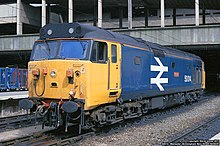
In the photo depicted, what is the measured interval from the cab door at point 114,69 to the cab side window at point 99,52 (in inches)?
8.7

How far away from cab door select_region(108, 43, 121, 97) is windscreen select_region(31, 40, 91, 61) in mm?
1070

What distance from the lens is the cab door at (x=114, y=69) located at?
34.5 ft

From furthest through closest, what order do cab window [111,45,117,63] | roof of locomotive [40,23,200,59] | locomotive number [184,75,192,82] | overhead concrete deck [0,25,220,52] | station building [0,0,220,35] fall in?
station building [0,0,220,35] < overhead concrete deck [0,25,220,52] < locomotive number [184,75,192,82] < cab window [111,45,117,63] < roof of locomotive [40,23,200,59]

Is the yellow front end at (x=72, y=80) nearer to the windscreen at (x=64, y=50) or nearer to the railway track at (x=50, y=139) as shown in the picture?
the windscreen at (x=64, y=50)

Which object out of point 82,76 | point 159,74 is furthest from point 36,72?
point 159,74

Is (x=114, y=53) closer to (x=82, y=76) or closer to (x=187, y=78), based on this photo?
(x=82, y=76)

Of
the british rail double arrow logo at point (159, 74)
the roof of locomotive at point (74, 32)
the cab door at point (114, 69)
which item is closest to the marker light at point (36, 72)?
the roof of locomotive at point (74, 32)

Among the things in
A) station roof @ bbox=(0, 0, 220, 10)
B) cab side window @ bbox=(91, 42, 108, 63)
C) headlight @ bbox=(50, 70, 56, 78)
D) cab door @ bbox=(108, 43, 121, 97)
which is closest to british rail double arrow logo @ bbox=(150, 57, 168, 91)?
cab door @ bbox=(108, 43, 121, 97)

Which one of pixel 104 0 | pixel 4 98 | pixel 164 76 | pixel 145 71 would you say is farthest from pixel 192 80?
pixel 104 0

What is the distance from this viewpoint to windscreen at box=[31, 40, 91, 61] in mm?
9711

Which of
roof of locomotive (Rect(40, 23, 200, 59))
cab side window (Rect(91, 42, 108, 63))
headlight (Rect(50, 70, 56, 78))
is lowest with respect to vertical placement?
headlight (Rect(50, 70, 56, 78))

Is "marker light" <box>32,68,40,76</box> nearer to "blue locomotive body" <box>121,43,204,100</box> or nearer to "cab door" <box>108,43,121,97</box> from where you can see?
"cab door" <box>108,43,121,97</box>

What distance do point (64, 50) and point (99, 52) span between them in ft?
3.67

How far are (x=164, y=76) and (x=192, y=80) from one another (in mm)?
5700
